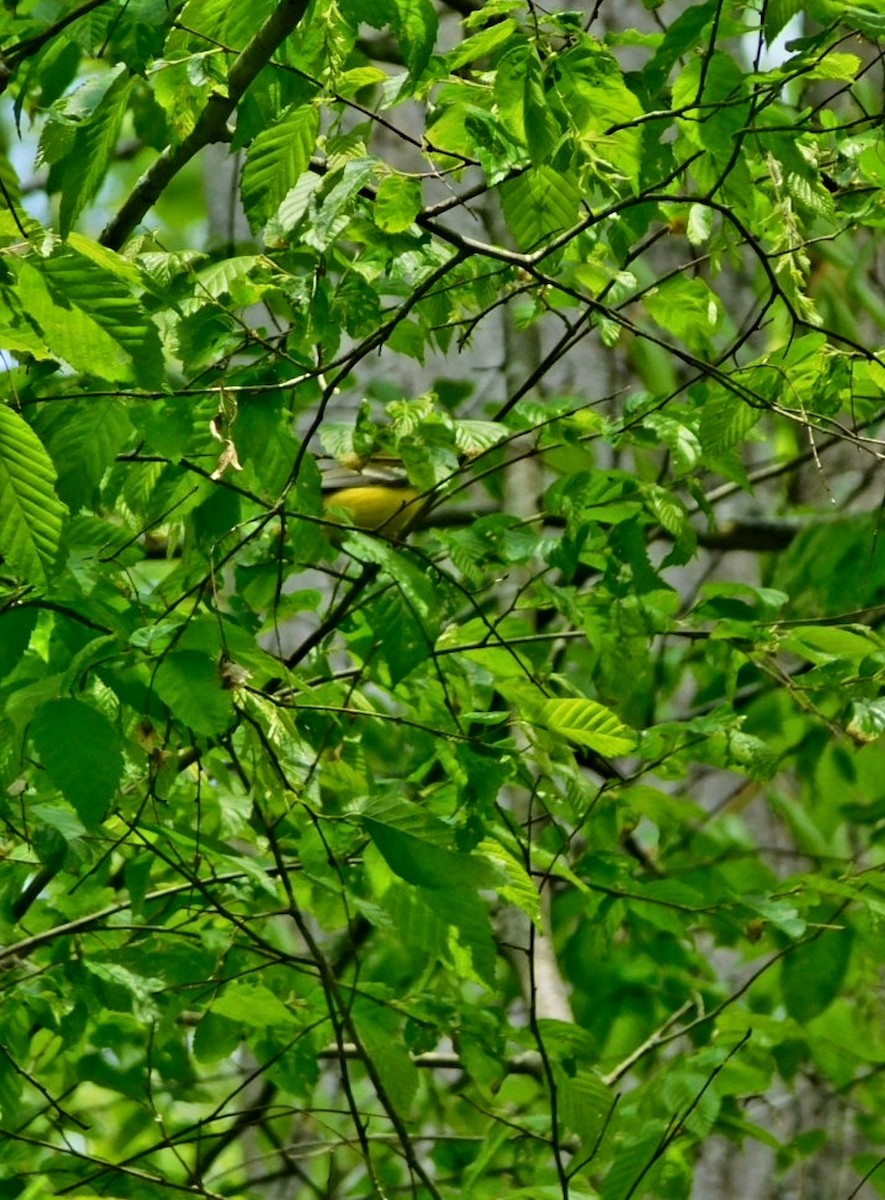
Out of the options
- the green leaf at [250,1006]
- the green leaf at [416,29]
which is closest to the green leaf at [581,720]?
the green leaf at [250,1006]

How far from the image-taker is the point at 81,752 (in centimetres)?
194

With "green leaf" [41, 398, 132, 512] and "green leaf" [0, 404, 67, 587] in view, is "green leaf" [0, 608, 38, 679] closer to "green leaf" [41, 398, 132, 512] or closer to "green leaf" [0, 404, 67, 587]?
"green leaf" [41, 398, 132, 512]

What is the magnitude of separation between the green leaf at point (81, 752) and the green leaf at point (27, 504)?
26cm

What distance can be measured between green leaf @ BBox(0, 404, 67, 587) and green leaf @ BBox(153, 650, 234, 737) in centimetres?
29

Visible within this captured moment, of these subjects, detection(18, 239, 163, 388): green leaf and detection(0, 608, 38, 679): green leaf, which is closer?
detection(18, 239, 163, 388): green leaf

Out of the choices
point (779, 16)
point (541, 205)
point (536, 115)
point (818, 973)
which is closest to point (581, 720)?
point (541, 205)

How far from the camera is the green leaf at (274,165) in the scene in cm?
199

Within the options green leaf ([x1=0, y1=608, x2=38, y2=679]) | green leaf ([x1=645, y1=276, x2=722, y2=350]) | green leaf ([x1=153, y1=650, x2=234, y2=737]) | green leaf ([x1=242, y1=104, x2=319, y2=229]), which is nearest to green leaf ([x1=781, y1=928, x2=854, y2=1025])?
green leaf ([x1=645, y1=276, x2=722, y2=350])

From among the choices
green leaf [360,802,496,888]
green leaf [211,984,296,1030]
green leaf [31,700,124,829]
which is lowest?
green leaf [211,984,296,1030]

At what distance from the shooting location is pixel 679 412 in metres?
2.69

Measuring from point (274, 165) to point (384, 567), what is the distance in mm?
601

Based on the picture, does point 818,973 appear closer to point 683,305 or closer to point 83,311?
point 683,305

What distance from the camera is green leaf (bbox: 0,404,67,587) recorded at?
1659mm

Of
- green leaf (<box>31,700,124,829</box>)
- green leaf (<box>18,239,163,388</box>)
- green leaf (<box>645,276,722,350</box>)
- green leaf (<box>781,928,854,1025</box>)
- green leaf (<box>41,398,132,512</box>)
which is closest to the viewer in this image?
green leaf (<box>18,239,163,388</box>)
